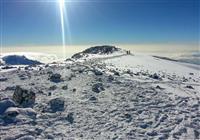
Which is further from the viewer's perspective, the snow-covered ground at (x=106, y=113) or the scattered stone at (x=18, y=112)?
the scattered stone at (x=18, y=112)

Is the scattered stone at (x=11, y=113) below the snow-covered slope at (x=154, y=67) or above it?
below

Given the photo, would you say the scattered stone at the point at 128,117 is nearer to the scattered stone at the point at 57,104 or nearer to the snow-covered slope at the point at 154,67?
the scattered stone at the point at 57,104

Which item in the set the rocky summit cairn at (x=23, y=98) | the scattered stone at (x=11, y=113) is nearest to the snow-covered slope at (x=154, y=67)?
the rocky summit cairn at (x=23, y=98)

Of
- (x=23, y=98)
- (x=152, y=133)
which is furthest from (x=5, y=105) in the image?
(x=152, y=133)

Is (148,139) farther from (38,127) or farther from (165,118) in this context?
(38,127)

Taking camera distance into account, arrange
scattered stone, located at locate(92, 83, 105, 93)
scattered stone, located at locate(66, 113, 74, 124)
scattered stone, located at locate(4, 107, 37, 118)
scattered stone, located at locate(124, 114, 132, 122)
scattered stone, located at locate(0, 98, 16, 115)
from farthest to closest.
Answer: scattered stone, located at locate(92, 83, 105, 93), scattered stone, located at locate(0, 98, 16, 115), scattered stone, located at locate(124, 114, 132, 122), scattered stone, located at locate(66, 113, 74, 124), scattered stone, located at locate(4, 107, 37, 118)

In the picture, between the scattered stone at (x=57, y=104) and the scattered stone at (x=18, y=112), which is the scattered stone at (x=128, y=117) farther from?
the scattered stone at (x=18, y=112)

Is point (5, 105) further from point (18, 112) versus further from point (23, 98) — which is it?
point (23, 98)

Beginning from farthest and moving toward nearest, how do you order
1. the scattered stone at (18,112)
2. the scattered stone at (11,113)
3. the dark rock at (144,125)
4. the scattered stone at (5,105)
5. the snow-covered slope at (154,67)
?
the snow-covered slope at (154,67) < the scattered stone at (5,105) < the scattered stone at (18,112) < the scattered stone at (11,113) < the dark rock at (144,125)

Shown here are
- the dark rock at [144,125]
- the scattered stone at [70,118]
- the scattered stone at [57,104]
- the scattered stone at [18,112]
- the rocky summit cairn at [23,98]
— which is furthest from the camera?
the rocky summit cairn at [23,98]

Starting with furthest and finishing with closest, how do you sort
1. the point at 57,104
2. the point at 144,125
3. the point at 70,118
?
the point at 57,104
the point at 70,118
the point at 144,125

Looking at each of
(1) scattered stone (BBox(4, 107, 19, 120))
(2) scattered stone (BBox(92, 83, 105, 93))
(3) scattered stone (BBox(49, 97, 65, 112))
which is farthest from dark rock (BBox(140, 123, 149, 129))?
(2) scattered stone (BBox(92, 83, 105, 93))

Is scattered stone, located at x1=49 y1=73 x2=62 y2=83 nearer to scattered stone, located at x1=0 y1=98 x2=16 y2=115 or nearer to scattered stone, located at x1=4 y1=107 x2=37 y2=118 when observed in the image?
scattered stone, located at x1=0 y1=98 x2=16 y2=115

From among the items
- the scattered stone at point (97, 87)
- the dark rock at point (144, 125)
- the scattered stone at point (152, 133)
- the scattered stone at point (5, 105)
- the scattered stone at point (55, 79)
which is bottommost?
the scattered stone at point (152, 133)
